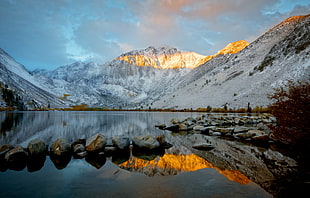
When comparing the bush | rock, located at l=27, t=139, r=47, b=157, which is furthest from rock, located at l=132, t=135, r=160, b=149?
the bush

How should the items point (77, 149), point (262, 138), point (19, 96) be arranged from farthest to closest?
point (19, 96) < point (262, 138) < point (77, 149)

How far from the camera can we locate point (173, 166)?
7.82 metres

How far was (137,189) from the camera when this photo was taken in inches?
211

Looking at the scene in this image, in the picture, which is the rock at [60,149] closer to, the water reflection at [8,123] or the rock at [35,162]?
the rock at [35,162]

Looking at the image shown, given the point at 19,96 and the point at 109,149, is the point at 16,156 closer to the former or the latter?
the point at 109,149

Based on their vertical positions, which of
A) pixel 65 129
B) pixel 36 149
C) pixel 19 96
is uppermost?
pixel 19 96

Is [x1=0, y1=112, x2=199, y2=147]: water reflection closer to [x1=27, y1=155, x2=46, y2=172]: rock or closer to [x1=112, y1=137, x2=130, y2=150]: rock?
[x1=27, y1=155, x2=46, y2=172]: rock

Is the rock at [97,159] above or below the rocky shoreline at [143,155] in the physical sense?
below

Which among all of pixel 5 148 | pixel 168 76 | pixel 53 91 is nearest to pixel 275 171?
pixel 5 148

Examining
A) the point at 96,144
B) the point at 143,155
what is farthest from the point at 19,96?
the point at 143,155

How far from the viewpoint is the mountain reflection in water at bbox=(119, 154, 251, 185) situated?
6.67 metres

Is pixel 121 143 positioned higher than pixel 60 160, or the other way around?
pixel 121 143

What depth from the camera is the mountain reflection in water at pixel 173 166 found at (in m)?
6.67

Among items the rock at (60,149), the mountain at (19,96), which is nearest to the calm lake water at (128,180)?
the rock at (60,149)
